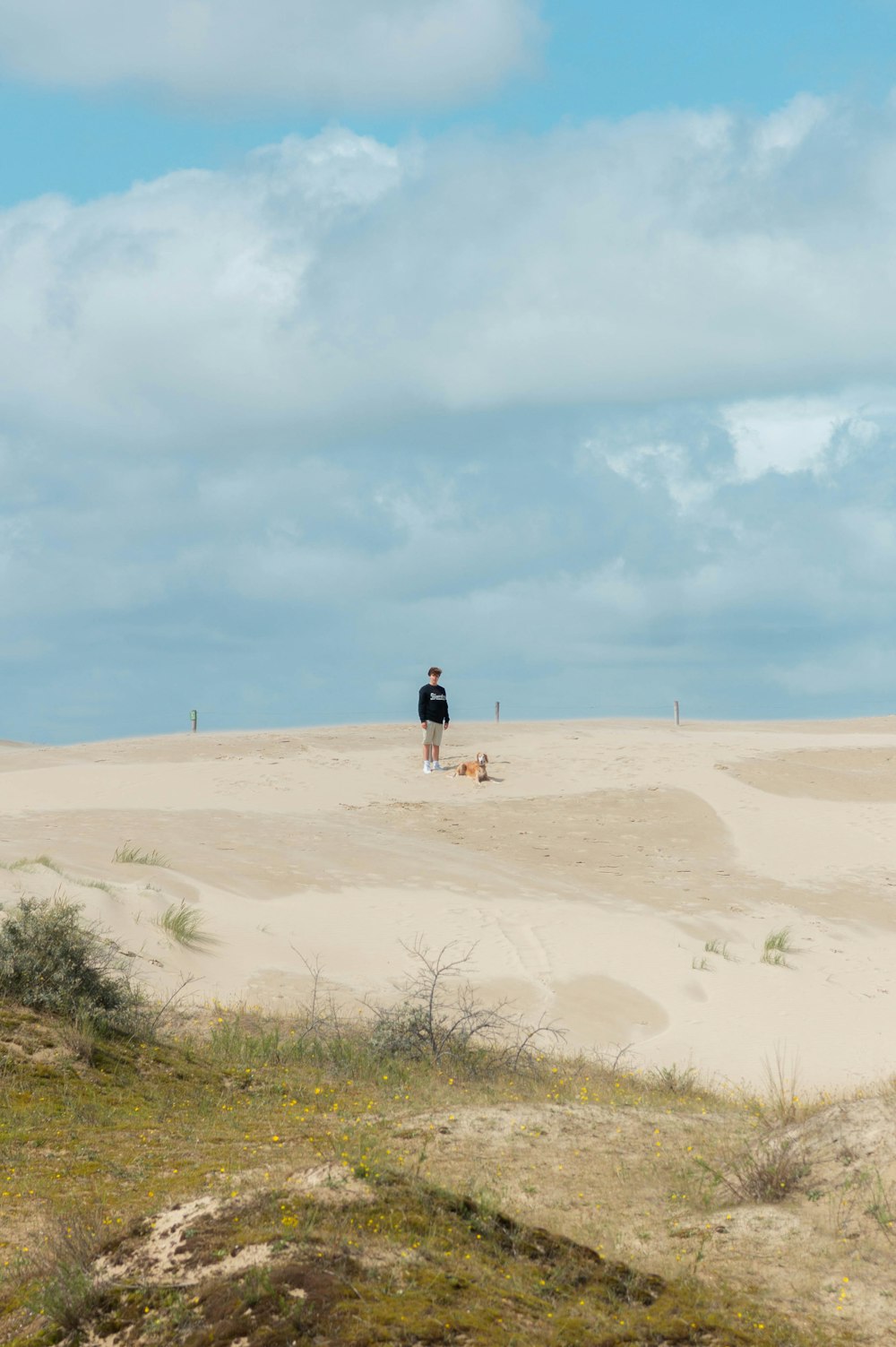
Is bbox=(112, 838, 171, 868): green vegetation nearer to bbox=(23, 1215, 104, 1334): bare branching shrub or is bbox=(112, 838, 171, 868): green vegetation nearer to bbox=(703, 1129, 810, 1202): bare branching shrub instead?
bbox=(703, 1129, 810, 1202): bare branching shrub

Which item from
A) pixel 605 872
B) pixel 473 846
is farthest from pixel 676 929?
pixel 473 846

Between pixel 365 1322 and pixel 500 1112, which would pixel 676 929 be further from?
pixel 365 1322

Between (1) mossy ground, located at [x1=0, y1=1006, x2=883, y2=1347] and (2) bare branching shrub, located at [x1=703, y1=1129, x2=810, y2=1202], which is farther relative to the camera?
(2) bare branching shrub, located at [x1=703, y1=1129, x2=810, y2=1202]

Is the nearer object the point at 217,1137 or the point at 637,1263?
the point at 637,1263

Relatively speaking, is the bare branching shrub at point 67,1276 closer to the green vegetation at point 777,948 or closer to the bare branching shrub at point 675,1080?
the bare branching shrub at point 675,1080

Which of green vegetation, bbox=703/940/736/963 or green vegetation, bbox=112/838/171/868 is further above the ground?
green vegetation, bbox=112/838/171/868

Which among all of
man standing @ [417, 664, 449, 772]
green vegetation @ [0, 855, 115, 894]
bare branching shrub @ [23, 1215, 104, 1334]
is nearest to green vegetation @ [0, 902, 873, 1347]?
bare branching shrub @ [23, 1215, 104, 1334]

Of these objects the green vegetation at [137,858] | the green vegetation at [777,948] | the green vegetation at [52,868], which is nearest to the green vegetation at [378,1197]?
the green vegetation at [52,868]

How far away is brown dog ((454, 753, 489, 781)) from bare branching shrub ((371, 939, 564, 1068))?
46.8ft

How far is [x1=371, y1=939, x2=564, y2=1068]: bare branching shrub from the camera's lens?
9.55 m

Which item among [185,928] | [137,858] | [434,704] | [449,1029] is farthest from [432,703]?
[449,1029]

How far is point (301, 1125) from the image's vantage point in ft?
23.1

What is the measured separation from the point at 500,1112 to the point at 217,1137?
1.73 m

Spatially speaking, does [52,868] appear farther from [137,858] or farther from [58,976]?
[58,976]
